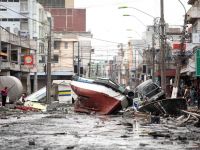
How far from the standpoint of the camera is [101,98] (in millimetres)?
37594

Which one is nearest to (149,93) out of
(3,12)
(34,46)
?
(34,46)

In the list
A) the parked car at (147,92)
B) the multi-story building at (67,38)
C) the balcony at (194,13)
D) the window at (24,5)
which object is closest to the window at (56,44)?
the multi-story building at (67,38)

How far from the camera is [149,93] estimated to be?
38.4 m

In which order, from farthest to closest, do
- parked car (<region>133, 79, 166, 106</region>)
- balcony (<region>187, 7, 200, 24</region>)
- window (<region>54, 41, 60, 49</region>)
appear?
window (<region>54, 41, 60, 49</region>), balcony (<region>187, 7, 200, 24</region>), parked car (<region>133, 79, 166, 106</region>)

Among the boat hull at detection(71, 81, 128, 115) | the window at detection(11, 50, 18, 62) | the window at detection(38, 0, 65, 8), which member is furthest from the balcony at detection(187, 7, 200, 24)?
the window at detection(38, 0, 65, 8)

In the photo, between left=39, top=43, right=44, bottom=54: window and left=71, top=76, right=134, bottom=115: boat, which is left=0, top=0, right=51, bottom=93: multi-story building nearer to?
left=39, top=43, right=44, bottom=54: window

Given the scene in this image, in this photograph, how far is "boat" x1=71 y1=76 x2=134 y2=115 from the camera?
1478 inches

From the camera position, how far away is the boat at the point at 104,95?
123 ft

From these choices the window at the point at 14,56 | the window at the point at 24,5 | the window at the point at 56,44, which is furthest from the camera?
the window at the point at 56,44

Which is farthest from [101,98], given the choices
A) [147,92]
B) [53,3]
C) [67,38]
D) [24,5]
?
[53,3]

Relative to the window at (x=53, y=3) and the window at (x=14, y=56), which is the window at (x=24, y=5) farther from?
the window at (x=53, y=3)

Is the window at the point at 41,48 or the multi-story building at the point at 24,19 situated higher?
the multi-story building at the point at 24,19

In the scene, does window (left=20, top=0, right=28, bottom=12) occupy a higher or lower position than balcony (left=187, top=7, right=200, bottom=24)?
higher

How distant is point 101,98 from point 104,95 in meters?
0.31
